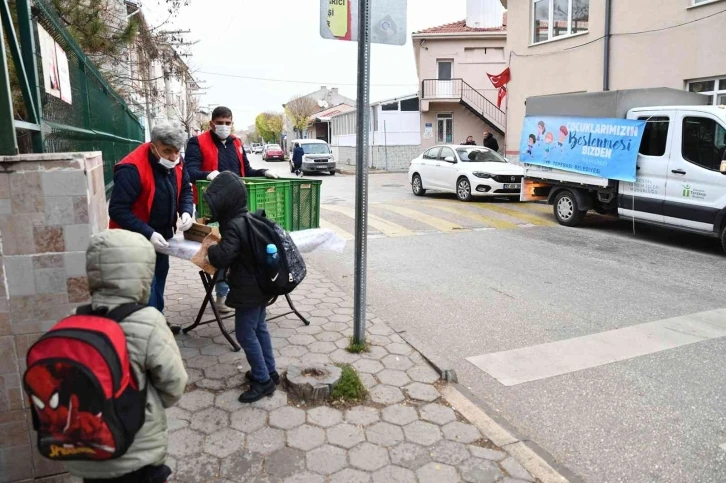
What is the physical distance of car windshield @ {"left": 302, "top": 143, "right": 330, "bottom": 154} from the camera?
3050 cm

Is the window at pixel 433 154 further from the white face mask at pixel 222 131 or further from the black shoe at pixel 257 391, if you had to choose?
the black shoe at pixel 257 391

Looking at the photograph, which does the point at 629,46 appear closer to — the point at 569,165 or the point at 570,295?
the point at 569,165

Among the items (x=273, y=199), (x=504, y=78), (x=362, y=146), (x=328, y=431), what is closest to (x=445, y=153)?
(x=504, y=78)

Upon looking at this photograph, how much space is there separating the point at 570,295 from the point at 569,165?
17.0 ft

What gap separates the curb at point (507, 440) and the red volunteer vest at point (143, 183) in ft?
8.04

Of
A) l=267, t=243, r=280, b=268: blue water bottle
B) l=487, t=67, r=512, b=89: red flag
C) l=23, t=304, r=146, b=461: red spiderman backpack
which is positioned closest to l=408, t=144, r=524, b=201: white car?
l=487, t=67, r=512, b=89: red flag

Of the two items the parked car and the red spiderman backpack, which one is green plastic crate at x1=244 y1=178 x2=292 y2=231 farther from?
the parked car

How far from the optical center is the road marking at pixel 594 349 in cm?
440

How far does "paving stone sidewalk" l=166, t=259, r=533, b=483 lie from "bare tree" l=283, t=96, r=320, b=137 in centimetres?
5861

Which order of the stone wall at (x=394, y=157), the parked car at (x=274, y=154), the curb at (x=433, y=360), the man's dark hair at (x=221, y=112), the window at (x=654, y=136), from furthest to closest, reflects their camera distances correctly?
1. the parked car at (x=274, y=154)
2. the stone wall at (x=394, y=157)
3. the window at (x=654, y=136)
4. the man's dark hair at (x=221, y=112)
5. the curb at (x=433, y=360)

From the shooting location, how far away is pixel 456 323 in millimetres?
5531

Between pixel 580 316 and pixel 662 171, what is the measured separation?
482 centimetres

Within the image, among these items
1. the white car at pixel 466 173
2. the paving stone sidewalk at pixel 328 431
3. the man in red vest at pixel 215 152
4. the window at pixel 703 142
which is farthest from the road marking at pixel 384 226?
the paving stone sidewalk at pixel 328 431

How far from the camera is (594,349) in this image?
4.80 metres
